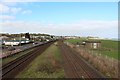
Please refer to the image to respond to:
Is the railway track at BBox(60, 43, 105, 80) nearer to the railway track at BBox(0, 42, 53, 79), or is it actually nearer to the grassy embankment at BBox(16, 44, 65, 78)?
the grassy embankment at BBox(16, 44, 65, 78)

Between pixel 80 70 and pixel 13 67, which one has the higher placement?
pixel 13 67

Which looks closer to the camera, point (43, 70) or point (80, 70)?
point (43, 70)

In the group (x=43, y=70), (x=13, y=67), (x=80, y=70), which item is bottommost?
(x=80, y=70)

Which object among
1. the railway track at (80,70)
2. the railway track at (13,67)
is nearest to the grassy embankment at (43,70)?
the railway track at (13,67)

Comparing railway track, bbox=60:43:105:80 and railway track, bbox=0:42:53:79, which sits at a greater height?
railway track, bbox=0:42:53:79

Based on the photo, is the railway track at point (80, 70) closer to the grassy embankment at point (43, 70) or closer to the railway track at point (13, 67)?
the grassy embankment at point (43, 70)

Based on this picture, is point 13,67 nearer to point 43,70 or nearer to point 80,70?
point 43,70

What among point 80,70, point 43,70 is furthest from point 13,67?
point 80,70

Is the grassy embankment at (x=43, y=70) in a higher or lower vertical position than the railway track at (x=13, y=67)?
lower

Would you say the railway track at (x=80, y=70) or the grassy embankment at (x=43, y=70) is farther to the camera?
the railway track at (x=80, y=70)

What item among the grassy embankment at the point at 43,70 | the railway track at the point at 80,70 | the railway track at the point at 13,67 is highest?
the railway track at the point at 13,67

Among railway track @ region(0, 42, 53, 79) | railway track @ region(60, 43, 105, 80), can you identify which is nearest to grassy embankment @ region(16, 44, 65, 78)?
Answer: railway track @ region(0, 42, 53, 79)

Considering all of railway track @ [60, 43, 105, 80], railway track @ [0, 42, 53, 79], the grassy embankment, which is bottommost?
railway track @ [60, 43, 105, 80]

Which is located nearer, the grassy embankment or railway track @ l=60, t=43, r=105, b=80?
the grassy embankment
